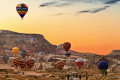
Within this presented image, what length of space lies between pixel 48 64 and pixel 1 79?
76662mm

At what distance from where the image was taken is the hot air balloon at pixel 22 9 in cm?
10538

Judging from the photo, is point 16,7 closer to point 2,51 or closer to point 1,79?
point 1,79

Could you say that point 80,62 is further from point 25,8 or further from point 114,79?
point 25,8

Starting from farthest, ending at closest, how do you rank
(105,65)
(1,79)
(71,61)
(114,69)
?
(71,61)
(114,69)
(105,65)
(1,79)

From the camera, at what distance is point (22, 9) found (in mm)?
106062

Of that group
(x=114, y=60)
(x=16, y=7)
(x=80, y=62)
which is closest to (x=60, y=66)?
(x=80, y=62)

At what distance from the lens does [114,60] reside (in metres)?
160

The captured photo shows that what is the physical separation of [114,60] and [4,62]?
69881mm

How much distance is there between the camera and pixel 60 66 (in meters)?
115

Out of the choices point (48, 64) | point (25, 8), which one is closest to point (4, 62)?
point (48, 64)

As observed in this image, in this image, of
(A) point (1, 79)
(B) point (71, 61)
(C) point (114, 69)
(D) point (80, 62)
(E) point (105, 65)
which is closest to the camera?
(A) point (1, 79)

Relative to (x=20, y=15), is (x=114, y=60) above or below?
below

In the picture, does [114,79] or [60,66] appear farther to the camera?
[60,66]

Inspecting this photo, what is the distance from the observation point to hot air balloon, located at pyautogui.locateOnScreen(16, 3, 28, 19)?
4149 inches
